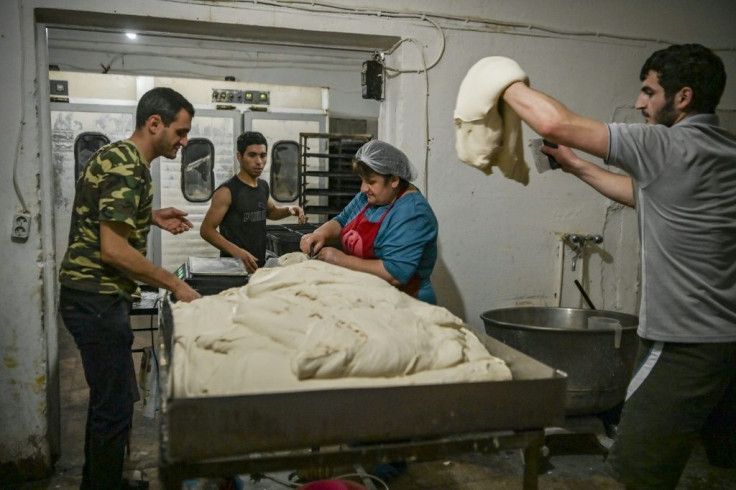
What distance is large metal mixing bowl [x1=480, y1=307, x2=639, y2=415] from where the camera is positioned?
113 inches

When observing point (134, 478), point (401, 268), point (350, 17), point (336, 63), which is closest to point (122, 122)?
point (336, 63)

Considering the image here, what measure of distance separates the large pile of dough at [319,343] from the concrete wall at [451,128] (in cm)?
155

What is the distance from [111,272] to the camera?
7.91ft

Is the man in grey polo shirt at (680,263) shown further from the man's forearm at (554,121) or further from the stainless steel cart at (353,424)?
the stainless steel cart at (353,424)

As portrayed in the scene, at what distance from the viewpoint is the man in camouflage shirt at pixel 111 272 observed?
228 cm

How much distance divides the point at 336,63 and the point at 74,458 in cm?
609

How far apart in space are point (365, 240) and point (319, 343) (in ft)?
4.29

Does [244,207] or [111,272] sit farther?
[244,207]

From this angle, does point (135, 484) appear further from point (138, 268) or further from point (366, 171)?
point (366, 171)

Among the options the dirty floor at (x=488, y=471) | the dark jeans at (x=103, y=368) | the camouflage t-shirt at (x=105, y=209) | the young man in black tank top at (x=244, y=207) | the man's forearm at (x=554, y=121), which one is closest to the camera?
the man's forearm at (x=554, y=121)

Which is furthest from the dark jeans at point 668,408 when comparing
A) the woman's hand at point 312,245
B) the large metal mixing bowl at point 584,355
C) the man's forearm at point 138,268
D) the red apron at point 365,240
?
the man's forearm at point 138,268

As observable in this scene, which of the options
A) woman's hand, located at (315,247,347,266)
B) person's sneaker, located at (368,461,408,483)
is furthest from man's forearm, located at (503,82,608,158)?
person's sneaker, located at (368,461,408,483)

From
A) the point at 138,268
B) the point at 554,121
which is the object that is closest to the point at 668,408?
the point at 554,121

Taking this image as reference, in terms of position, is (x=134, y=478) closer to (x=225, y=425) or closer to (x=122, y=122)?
(x=225, y=425)
